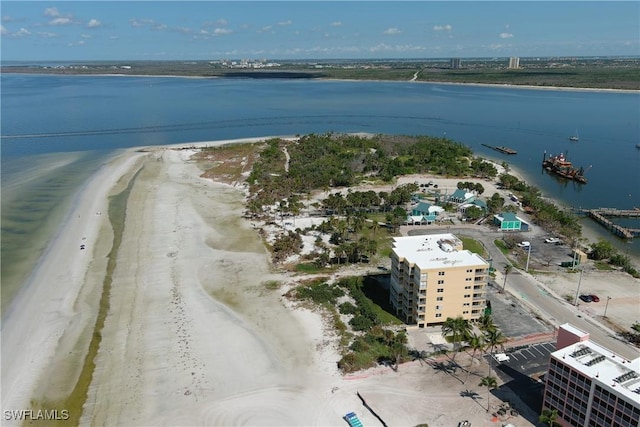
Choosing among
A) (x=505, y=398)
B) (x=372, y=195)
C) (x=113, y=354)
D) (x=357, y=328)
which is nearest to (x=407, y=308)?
(x=357, y=328)

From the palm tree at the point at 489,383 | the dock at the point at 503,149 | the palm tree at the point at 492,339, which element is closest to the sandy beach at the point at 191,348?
the palm tree at the point at 489,383

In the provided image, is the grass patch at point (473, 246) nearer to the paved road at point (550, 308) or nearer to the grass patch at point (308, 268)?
the paved road at point (550, 308)

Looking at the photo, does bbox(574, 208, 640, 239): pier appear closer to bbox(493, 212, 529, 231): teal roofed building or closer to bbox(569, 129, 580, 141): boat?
bbox(493, 212, 529, 231): teal roofed building

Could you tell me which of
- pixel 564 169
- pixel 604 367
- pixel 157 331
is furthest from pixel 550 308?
pixel 564 169

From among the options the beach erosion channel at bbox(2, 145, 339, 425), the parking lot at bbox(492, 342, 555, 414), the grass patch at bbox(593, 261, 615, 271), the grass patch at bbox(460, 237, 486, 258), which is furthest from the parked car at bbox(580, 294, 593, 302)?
the beach erosion channel at bbox(2, 145, 339, 425)

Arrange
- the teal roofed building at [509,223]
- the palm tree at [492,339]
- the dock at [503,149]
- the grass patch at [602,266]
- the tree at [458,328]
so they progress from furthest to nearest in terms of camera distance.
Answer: the dock at [503,149] < the teal roofed building at [509,223] < the grass patch at [602,266] < the tree at [458,328] < the palm tree at [492,339]

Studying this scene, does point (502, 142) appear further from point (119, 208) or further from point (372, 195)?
point (119, 208)
